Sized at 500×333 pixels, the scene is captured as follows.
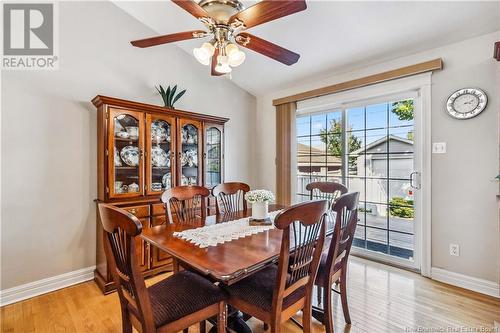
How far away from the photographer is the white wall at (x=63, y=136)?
7.24ft

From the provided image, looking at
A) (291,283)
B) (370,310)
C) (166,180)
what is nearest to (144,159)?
(166,180)

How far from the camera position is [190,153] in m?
3.12

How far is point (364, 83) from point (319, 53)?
0.62m

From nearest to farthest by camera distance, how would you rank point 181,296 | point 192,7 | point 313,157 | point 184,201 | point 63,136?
point 181,296, point 192,7, point 184,201, point 63,136, point 313,157

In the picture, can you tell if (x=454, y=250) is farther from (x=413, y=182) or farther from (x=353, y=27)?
(x=353, y=27)

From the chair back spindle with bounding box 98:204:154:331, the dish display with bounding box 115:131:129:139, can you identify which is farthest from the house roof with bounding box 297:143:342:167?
the chair back spindle with bounding box 98:204:154:331

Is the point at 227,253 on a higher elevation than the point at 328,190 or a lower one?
lower

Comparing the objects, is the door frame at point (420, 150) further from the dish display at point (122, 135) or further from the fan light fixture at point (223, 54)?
the dish display at point (122, 135)

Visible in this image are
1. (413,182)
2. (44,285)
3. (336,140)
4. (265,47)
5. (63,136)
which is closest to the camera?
(265,47)

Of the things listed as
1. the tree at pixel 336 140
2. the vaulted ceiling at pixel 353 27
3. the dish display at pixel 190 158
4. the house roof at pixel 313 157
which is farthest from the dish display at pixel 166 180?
the tree at pixel 336 140

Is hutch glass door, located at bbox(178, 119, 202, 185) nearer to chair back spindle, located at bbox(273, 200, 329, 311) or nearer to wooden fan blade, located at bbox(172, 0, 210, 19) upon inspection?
wooden fan blade, located at bbox(172, 0, 210, 19)

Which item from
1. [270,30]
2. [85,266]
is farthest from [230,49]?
[85,266]

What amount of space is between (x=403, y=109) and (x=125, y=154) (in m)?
3.04

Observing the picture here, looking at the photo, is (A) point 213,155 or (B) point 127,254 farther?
(A) point 213,155
